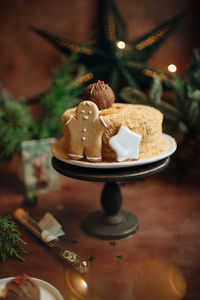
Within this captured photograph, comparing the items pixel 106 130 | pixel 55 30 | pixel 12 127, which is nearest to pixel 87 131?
pixel 106 130

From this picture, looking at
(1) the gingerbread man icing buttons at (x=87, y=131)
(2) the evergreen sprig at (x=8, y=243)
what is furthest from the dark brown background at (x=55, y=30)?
(2) the evergreen sprig at (x=8, y=243)

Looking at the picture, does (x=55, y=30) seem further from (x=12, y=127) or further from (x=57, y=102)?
(x=12, y=127)

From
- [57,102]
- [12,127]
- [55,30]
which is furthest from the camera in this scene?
[55,30]

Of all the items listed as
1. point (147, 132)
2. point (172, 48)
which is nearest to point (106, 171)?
point (147, 132)

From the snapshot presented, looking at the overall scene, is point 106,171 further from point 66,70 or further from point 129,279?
point 66,70

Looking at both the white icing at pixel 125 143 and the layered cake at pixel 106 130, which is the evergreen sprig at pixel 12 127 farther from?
the white icing at pixel 125 143

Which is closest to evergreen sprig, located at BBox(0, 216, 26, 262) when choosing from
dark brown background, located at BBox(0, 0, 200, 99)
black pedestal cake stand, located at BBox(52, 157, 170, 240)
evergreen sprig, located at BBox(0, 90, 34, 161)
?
black pedestal cake stand, located at BBox(52, 157, 170, 240)

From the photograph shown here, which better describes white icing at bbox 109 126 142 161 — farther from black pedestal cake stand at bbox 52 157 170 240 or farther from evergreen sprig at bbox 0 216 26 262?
evergreen sprig at bbox 0 216 26 262
